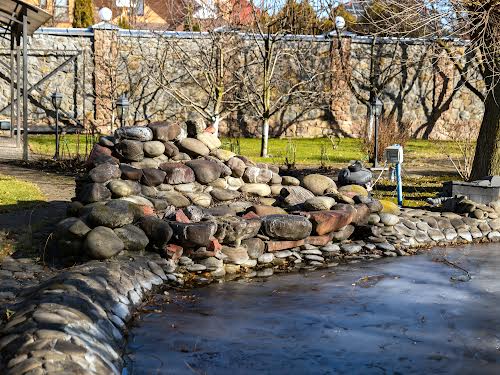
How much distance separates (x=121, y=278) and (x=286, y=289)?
1.77 metres

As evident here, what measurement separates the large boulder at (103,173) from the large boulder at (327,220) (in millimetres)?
2366

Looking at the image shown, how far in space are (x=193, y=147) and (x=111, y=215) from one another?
7.34 feet

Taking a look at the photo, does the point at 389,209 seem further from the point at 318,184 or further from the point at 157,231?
the point at 157,231

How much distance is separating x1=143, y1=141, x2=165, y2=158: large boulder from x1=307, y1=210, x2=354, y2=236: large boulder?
2.05m

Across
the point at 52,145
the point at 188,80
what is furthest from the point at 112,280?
the point at 188,80

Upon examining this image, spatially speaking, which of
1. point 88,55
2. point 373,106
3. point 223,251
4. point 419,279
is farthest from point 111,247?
point 88,55

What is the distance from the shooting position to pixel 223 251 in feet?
27.7

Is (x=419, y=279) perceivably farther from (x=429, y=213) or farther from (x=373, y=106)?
(x=373, y=106)

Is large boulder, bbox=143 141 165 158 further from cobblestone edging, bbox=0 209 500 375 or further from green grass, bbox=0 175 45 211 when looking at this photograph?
green grass, bbox=0 175 45 211

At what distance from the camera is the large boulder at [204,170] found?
9.65m

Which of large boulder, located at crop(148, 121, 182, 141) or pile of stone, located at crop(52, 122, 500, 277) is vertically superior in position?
large boulder, located at crop(148, 121, 182, 141)

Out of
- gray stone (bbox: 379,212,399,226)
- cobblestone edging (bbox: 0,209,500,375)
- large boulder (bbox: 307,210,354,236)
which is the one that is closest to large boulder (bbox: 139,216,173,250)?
cobblestone edging (bbox: 0,209,500,375)

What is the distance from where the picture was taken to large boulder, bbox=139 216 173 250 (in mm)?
7984

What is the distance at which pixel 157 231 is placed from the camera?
26.3 ft
